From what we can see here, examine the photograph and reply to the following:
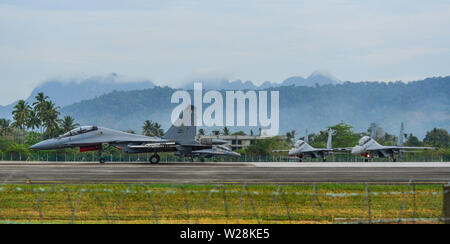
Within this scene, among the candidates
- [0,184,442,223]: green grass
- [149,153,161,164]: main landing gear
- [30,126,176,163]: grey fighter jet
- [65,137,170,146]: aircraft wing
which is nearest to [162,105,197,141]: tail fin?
[30,126,176,163]: grey fighter jet

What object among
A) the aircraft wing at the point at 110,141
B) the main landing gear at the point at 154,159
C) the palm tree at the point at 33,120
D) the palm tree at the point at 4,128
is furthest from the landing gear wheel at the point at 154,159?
the palm tree at the point at 4,128

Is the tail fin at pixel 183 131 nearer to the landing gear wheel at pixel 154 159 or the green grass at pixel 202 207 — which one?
the landing gear wheel at pixel 154 159

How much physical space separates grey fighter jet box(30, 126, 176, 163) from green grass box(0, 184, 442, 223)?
25445mm

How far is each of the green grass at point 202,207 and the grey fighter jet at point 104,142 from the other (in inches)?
1002

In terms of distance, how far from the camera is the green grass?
20.2m

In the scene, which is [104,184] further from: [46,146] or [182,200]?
[46,146]

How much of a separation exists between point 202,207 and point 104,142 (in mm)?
33995

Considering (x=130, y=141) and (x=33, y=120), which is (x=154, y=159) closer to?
(x=130, y=141)

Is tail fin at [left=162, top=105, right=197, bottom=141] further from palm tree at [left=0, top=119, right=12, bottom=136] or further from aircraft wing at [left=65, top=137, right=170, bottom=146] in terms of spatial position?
palm tree at [left=0, top=119, right=12, bottom=136]

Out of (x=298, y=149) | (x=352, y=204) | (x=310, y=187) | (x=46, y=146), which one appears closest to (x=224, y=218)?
(x=352, y=204)

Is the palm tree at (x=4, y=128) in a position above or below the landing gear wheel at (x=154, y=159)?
above

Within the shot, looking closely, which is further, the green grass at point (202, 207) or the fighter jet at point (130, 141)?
the fighter jet at point (130, 141)

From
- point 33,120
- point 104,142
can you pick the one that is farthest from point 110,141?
point 33,120

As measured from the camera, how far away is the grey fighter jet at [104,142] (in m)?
54.4
